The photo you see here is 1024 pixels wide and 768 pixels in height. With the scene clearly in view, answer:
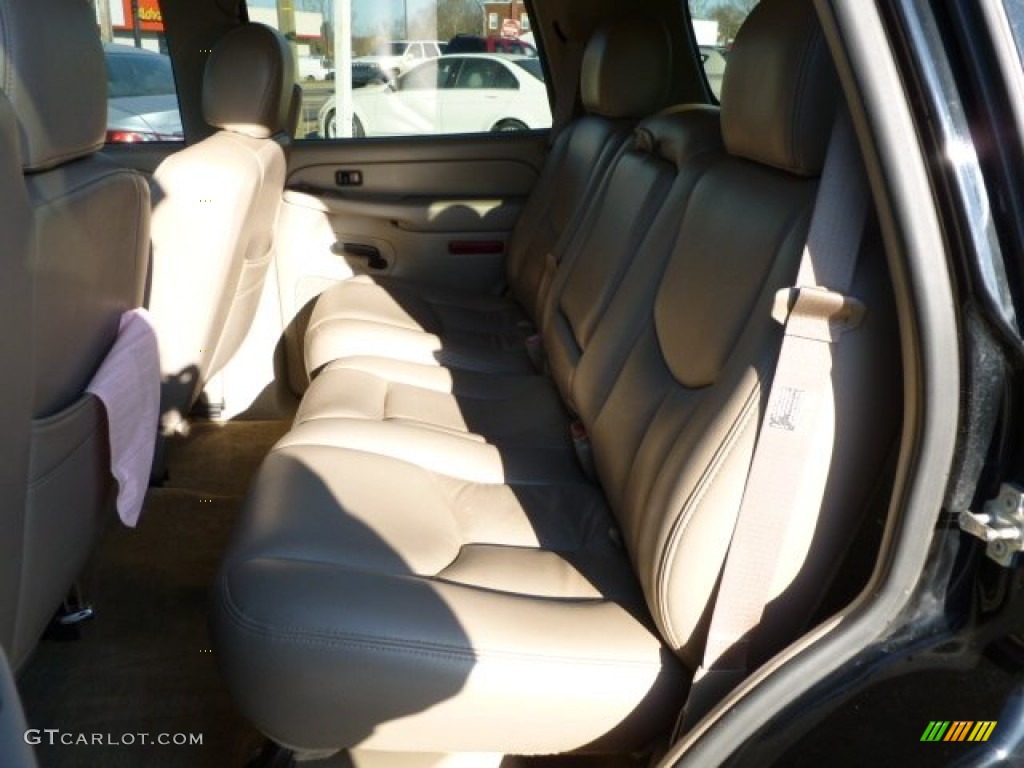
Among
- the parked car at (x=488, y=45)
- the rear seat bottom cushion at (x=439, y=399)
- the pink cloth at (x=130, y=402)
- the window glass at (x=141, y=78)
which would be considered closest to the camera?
the pink cloth at (x=130, y=402)

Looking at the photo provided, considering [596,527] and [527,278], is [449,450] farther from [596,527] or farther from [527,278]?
[527,278]

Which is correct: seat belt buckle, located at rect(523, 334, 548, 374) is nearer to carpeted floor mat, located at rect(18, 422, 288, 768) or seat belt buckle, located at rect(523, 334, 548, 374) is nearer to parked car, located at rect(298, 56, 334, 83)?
carpeted floor mat, located at rect(18, 422, 288, 768)

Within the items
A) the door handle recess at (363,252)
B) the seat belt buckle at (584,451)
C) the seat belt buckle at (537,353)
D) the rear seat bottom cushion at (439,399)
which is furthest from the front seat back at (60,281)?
the door handle recess at (363,252)

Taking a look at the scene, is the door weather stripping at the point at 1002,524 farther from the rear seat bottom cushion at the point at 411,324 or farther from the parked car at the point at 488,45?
the parked car at the point at 488,45

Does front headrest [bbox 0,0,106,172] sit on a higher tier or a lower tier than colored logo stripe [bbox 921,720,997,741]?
higher

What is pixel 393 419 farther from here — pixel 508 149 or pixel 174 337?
pixel 508 149

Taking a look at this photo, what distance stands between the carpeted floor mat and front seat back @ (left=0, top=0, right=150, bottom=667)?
397 millimetres

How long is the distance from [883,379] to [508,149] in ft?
7.41

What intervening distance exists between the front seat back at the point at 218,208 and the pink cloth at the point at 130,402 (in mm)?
462

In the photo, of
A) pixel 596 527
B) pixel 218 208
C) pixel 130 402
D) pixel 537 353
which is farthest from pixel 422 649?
pixel 537 353

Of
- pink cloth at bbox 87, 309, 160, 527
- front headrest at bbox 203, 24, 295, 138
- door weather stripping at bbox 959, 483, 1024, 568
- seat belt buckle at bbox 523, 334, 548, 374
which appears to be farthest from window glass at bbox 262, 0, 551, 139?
door weather stripping at bbox 959, 483, 1024, 568

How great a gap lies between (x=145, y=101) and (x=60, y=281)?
6.68 feet

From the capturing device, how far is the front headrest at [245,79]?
2283mm

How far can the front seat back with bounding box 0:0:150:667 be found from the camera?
1.10m
